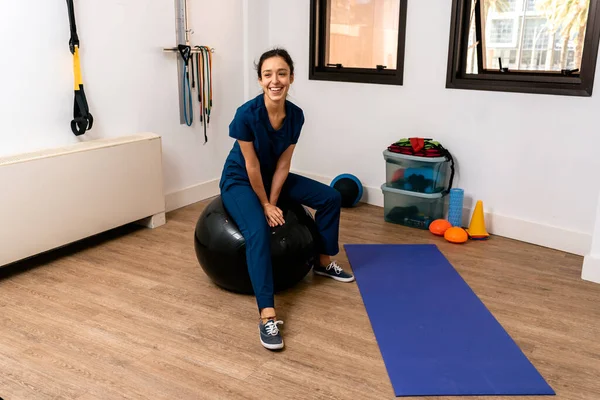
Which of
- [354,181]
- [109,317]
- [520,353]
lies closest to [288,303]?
[109,317]

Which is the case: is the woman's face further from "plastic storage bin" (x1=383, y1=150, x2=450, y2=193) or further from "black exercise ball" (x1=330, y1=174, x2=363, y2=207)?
"black exercise ball" (x1=330, y1=174, x2=363, y2=207)

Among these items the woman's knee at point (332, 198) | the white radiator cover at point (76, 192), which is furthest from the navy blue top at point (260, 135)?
the white radiator cover at point (76, 192)

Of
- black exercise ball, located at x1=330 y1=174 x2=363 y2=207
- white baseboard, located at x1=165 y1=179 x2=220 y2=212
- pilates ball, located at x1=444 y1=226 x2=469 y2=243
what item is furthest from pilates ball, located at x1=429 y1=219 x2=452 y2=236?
white baseboard, located at x1=165 y1=179 x2=220 y2=212

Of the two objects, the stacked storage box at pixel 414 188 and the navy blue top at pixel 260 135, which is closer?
the navy blue top at pixel 260 135

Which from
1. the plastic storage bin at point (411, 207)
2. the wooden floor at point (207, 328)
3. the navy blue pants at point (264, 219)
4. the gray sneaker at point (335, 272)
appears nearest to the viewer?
the wooden floor at point (207, 328)

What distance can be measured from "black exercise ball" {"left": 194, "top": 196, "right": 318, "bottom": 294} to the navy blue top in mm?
169

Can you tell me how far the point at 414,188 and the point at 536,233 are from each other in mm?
782

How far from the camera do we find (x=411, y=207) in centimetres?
369

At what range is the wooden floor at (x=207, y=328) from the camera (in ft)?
6.38

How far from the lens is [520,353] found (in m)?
2.17

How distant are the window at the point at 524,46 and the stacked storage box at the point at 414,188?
1.81 feet

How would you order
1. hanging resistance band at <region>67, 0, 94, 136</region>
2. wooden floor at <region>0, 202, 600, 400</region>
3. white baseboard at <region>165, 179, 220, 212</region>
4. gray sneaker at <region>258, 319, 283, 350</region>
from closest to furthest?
wooden floor at <region>0, 202, 600, 400</region> → gray sneaker at <region>258, 319, 283, 350</region> → hanging resistance band at <region>67, 0, 94, 136</region> → white baseboard at <region>165, 179, 220, 212</region>

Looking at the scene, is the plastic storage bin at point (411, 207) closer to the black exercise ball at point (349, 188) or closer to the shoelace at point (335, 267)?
the black exercise ball at point (349, 188)

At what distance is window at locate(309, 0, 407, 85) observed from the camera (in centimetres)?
395
